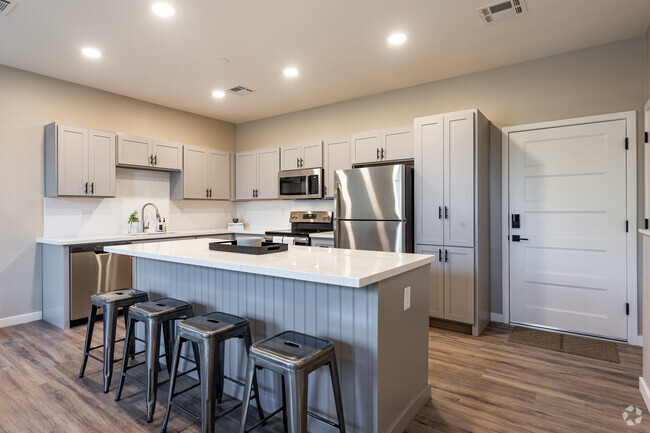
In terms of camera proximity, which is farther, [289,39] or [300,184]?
[300,184]

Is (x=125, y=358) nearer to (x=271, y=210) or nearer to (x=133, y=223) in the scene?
(x=133, y=223)

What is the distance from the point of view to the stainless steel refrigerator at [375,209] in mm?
3732

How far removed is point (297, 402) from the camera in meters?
1.46

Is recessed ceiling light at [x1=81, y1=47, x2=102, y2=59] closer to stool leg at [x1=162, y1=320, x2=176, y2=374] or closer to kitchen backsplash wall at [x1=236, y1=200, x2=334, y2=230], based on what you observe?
stool leg at [x1=162, y1=320, x2=176, y2=374]

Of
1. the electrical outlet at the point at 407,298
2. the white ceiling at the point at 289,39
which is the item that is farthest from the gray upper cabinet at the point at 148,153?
the electrical outlet at the point at 407,298

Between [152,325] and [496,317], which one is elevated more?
[152,325]

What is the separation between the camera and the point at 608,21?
9.68 feet

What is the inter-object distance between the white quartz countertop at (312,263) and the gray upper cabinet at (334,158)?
235 cm

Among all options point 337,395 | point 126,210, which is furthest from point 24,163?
point 337,395

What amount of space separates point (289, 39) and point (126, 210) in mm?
3191

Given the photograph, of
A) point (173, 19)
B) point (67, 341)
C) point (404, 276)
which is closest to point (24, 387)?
point (67, 341)

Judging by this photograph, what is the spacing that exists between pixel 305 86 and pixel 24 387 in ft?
12.7

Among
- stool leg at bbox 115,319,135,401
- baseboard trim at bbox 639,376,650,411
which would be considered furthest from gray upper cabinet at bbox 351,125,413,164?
stool leg at bbox 115,319,135,401

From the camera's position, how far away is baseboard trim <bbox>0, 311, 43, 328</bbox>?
377 cm
